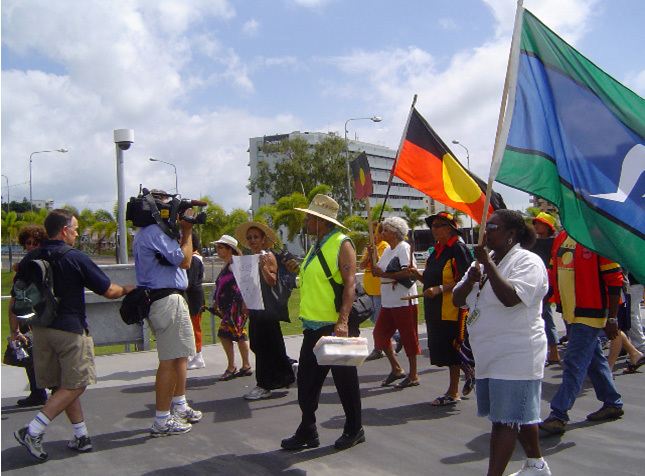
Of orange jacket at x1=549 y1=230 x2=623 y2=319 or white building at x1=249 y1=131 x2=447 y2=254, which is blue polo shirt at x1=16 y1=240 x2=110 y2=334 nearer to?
orange jacket at x1=549 y1=230 x2=623 y2=319

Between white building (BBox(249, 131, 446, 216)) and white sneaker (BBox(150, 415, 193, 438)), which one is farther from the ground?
white building (BBox(249, 131, 446, 216))

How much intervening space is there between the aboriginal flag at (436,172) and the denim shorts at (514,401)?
2.14 meters

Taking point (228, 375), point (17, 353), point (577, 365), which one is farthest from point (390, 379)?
point (17, 353)

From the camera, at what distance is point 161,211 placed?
16.9 feet

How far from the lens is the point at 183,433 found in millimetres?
5145

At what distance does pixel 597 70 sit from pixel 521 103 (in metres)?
0.73

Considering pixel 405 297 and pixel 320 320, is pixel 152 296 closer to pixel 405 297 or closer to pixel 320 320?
pixel 320 320

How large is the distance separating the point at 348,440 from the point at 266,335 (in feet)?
6.60

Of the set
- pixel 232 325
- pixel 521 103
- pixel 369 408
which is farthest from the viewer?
pixel 232 325

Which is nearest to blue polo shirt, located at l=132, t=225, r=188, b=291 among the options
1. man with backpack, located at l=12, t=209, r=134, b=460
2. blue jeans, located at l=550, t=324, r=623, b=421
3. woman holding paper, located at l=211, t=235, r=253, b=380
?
man with backpack, located at l=12, t=209, r=134, b=460

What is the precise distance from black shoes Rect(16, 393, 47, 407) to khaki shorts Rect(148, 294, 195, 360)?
198cm

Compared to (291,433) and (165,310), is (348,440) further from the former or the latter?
(165,310)

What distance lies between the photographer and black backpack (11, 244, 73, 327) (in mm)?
4473

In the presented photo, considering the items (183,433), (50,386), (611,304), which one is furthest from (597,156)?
(50,386)
